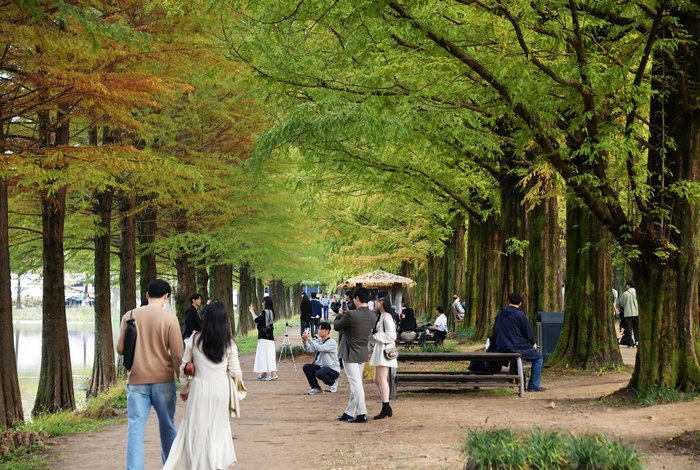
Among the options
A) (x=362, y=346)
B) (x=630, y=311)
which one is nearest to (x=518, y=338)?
(x=362, y=346)

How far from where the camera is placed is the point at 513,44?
422 inches

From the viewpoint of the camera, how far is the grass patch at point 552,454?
6039 mm

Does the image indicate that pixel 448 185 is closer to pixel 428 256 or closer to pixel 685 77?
pixel 685 77

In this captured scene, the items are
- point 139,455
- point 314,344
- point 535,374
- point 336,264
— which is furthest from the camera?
point 336,264

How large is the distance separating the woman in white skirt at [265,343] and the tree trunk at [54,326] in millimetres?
3916

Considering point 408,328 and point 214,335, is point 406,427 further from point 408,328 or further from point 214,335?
point 408,328

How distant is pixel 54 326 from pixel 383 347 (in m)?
7.32

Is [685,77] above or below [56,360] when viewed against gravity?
above

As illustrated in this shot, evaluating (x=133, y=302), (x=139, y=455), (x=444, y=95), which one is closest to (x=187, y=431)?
(x=139, y=455)

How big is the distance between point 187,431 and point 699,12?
8.51 meters

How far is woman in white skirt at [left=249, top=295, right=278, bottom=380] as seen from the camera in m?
17.4

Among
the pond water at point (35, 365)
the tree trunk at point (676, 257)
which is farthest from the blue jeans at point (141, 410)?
the pond water at point (35, 365)

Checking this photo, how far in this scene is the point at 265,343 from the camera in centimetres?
1764

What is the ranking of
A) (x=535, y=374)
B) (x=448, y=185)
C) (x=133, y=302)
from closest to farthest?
(x=535, y=374), (x=133, y=302), (x=448, y=185)
